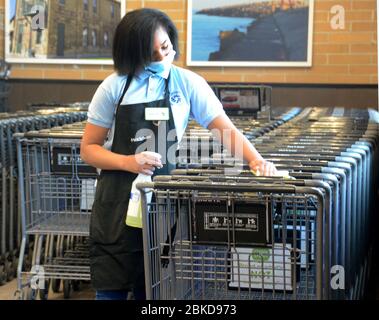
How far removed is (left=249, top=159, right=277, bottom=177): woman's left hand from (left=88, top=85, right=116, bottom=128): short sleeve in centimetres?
58

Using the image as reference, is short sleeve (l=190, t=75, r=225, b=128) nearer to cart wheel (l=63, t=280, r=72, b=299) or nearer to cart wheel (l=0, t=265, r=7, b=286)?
cart wheel (l=63, t=280, r=72, b=299)

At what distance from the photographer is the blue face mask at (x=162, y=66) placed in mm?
3031

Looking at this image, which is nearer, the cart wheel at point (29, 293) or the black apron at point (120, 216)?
the black apron at point (120, 216)

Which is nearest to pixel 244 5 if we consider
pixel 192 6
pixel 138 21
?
pixel 192 6

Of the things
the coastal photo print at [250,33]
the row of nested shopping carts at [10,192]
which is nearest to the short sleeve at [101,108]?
the row of nested shopping carts at [10,192]

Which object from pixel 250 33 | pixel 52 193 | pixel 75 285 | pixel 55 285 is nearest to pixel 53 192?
pixel 52 193

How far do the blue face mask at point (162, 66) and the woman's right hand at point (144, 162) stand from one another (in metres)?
0.35

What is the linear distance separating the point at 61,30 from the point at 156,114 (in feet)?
18.0

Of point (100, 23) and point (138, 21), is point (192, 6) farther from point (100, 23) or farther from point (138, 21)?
point (138, 21)

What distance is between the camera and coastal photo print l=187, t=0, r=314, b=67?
7.78m

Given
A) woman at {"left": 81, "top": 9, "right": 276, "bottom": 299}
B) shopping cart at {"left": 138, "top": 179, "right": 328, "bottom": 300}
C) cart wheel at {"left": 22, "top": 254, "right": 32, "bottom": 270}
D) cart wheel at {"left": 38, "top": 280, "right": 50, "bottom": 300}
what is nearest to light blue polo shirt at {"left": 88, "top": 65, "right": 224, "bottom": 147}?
woman at {"left": 81, "top": 9, "right": 276, "bottom": 299}

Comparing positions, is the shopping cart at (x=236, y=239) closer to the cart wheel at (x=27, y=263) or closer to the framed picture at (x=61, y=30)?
the cart wheel at (x=27, y=263)

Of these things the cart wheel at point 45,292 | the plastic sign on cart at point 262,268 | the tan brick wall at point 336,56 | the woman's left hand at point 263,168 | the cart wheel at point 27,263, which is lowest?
the cart wheel at point 45,292

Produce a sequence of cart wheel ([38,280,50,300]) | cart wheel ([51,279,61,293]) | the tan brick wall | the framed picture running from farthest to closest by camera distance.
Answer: the framed picture
the tan brick wall
cart wheel ([51,279,61,293])
cart wheel ([38,280,50,300])
